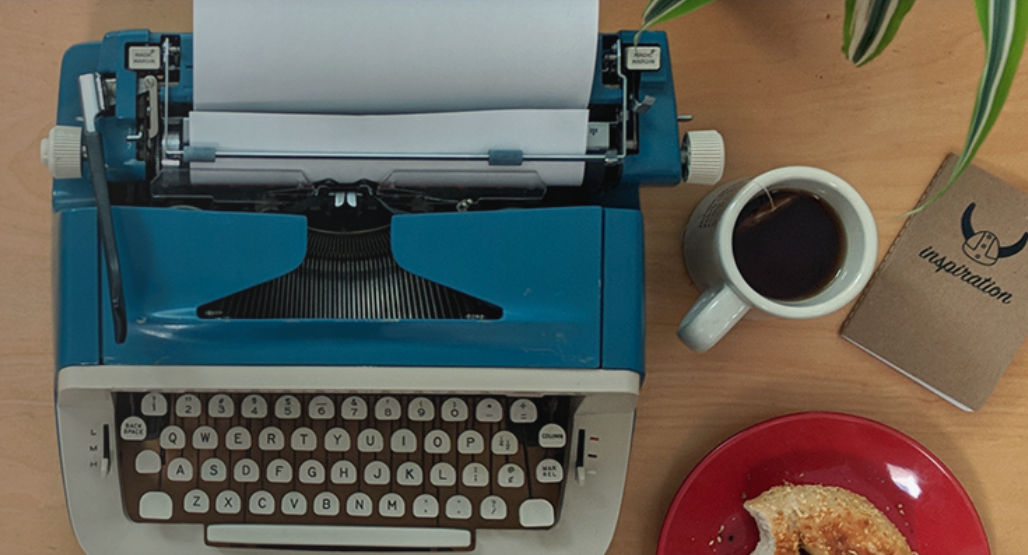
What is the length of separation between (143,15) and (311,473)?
44 cm

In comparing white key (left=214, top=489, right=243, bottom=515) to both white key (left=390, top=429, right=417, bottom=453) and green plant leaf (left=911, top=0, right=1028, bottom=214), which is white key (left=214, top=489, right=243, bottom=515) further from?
green plant leaf (left=911, top=0, right=1028, bottom=214)

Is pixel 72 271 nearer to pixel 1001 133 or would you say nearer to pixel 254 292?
pixel 254 292

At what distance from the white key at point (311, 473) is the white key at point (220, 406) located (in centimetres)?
8

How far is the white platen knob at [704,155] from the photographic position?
63cm

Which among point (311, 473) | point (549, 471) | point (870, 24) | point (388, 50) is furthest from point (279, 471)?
point (870, 24)

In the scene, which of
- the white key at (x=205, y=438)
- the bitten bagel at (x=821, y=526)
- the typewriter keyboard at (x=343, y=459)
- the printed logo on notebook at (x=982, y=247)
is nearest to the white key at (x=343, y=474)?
the typewriter keyboard at (x=343, y=459)

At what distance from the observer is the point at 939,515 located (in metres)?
0.74

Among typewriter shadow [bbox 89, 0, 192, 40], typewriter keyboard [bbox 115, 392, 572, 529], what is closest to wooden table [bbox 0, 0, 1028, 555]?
typewriter shadow [bbox 89, 0, 192, 40]

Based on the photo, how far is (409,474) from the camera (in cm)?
71

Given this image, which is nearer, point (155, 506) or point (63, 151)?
point (63, 151)

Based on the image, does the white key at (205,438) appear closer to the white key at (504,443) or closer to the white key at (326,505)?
the white key at (326,505)

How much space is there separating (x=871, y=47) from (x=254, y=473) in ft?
2.02

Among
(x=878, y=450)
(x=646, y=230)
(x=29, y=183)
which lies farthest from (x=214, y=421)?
(x=878, y=450)

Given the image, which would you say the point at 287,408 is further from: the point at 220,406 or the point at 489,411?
the point at 489,411
